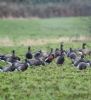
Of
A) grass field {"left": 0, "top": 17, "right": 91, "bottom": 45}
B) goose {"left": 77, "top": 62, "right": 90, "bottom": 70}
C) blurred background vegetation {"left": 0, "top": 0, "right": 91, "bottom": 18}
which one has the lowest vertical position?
goose {"left": 77, "top": 62, "right": 90, "bottom": 70}

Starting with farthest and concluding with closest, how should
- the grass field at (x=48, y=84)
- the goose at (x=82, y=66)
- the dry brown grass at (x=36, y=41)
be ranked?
the dry brown grass at (x=36, y=41)
the goose at (x=82, y=66)
the grass field at (x=48, y=84)

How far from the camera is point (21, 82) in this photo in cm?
2002

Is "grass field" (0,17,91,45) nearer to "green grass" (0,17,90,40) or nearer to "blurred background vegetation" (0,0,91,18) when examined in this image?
"green grass" (0,17,90,40)

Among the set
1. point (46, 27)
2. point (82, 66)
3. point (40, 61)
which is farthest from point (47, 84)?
point (46, 27)

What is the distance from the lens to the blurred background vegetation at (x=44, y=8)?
64875 mm

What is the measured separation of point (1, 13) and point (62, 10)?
13.0 meters

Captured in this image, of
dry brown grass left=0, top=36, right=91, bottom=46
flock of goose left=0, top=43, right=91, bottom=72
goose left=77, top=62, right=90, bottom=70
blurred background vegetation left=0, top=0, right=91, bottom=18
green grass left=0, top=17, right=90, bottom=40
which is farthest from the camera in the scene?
blurred background vegetation left=0, top=0, right=91, bottom=18

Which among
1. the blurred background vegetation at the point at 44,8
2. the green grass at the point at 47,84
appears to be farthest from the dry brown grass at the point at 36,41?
the blurred background vegetation at the point at 44,8

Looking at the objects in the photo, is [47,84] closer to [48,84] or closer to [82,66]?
[48,84]

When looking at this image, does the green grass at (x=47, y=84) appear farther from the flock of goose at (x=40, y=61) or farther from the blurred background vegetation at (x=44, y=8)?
the blurred background vegetation at (x=44, y=8)

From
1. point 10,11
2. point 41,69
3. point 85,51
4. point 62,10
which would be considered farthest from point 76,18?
point 41,69

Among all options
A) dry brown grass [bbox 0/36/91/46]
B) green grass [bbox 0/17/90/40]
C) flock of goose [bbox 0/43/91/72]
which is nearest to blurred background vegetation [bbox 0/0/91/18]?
green grass [bbox 0/17/90/40]

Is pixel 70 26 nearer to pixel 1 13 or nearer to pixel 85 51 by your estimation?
pixel 1 13

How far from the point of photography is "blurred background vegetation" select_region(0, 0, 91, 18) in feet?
213
